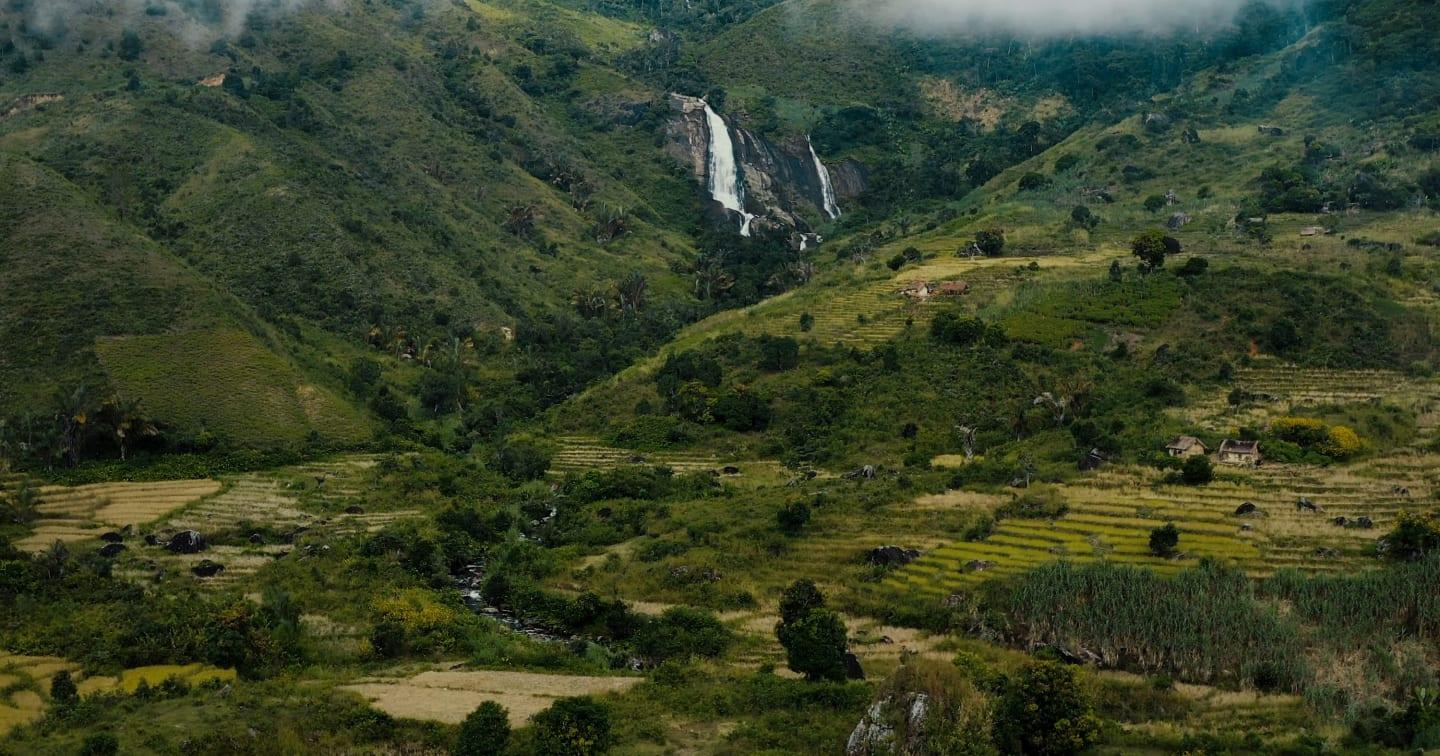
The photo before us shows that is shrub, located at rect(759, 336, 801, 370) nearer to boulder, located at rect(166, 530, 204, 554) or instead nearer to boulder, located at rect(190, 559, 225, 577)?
boulder, located at rect(166, 530, 204, 554)

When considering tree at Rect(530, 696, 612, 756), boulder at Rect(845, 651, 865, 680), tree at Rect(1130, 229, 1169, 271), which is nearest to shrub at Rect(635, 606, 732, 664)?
boulder at Rect(845, 651, 865, 680)

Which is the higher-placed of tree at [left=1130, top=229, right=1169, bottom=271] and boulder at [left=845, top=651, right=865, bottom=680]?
tree at [left=1130, top=229, right=1169, bottom=271]

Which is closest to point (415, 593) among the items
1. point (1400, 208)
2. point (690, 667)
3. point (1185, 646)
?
point (690, 667)

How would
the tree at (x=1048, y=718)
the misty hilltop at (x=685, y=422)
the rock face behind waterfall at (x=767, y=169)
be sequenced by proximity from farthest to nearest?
the rock face behind waterfall at (x=767, y=169) < the misty hilltop at (x=685, y=422) < the tree at (x=1048, y=718)

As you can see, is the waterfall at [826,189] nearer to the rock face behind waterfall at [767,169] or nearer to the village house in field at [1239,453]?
the rock face behind waterfall at [767,169]

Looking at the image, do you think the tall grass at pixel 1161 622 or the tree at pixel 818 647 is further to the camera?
the tree at pixel 818 647

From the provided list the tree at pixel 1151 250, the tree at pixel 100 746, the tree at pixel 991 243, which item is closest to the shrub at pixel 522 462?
the tree at pixel 100 746
